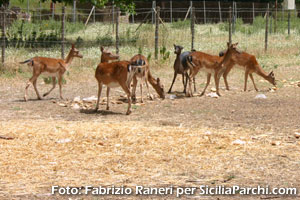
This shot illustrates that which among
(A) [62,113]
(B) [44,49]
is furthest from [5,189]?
(B) [44,49]

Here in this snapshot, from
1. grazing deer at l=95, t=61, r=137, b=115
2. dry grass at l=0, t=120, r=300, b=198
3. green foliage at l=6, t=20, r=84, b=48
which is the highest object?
green foliage at l=6, t=20, r=84, b=48

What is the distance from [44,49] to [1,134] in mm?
13197

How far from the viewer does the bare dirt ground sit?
22.4 ft

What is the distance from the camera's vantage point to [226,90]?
1553cm

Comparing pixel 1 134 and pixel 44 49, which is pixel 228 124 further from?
pixel 44 49

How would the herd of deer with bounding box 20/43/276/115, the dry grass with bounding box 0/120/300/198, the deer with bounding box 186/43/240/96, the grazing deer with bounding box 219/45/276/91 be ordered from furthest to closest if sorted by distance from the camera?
the grazing deer with bounding box 219/45/276/91, the deer with bounding box 186/43/240/96, the herd of deer with bounding box 20/43/276/115, the dry grass with bounding box 0/120/300/198

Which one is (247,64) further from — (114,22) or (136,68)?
(114,22)

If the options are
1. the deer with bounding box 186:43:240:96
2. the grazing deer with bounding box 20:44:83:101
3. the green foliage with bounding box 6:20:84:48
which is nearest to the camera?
the grazing deer with bounding box 20:44:83:101

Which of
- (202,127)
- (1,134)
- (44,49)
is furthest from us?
(44,49)

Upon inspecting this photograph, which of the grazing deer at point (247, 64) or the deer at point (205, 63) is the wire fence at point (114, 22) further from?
the deer at point (205, 63)

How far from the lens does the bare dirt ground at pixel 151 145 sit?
6.84 metres

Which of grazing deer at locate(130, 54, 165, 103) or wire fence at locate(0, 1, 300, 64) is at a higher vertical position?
wire fence at locate(0, 1, 300, 64)

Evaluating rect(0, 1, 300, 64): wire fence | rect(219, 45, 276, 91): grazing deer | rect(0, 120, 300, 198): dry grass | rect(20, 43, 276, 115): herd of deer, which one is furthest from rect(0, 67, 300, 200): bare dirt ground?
rect(0, 1, 300, 64): wire fence

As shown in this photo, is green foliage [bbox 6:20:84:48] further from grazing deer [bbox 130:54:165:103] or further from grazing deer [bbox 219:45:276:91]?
grazing deer [bbox 130:54:165:103]
